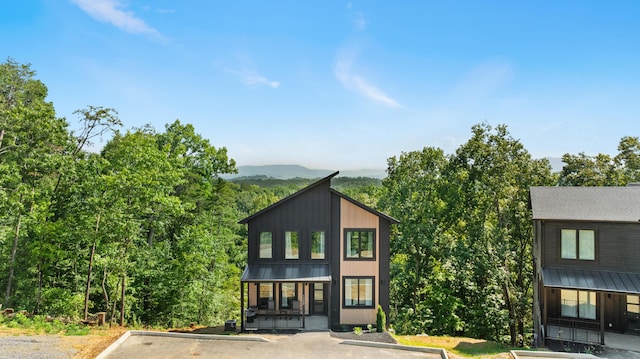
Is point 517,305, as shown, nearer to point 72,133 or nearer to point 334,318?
point 334,318

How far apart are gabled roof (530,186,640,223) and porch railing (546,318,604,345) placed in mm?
4550

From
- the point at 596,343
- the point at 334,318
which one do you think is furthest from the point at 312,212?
the point at 596,343

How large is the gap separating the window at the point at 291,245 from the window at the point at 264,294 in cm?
168

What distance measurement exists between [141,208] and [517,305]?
21.8 meters

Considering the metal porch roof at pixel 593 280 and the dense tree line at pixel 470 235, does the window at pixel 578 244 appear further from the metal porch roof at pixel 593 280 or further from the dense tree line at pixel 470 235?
the dense tree line at pixel 470 235

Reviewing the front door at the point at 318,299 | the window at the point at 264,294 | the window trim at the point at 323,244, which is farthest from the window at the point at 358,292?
the window at the point at 264,294

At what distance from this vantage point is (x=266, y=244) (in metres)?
19.6

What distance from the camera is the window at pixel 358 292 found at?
19.2m

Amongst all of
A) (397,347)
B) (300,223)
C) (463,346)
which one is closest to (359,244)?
(300,223)

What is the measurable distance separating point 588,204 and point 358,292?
11153mm

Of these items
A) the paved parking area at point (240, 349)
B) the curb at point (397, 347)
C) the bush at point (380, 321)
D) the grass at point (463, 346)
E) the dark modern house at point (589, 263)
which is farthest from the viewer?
the bush at point (380, 321)

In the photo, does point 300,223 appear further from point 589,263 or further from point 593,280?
point 589,263

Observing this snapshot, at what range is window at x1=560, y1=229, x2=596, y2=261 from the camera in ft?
59.0

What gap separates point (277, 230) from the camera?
19562 mm
